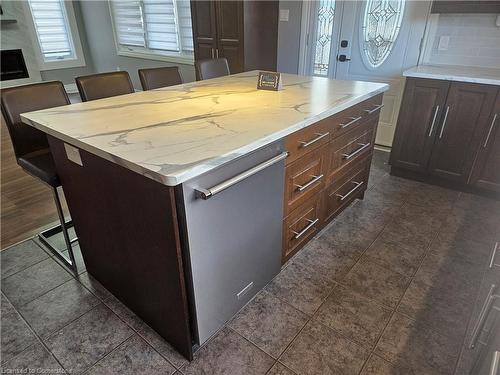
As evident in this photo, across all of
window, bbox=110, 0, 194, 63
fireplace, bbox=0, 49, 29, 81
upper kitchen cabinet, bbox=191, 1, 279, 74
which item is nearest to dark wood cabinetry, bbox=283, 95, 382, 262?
upper kitchen cabinet, bbox=191, 1, 279, 74

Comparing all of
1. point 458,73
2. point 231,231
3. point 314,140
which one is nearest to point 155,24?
point 458,73

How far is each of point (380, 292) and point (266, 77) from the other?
1432mm

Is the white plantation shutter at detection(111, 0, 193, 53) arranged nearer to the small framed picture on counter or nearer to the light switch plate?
the light switch plate

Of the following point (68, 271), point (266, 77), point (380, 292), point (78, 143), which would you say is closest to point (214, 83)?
point (266, 77)

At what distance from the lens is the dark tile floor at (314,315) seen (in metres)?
1.48

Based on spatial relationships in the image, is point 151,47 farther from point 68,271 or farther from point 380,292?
point 380,292

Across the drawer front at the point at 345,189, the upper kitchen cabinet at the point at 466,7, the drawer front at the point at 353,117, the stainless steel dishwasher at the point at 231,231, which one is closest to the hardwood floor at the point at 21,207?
the stainless steel dishwasher at the point at 231,231

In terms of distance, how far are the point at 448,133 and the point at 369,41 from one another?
1.34 metres

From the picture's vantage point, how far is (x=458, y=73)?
2736 mm

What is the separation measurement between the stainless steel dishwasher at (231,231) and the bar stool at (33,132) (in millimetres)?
971

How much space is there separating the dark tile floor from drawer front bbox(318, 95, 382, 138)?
0.75 meters

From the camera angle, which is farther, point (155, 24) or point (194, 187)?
point (155, 24)

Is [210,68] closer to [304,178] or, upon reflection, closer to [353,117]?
[353,117]

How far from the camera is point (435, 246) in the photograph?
222cm
